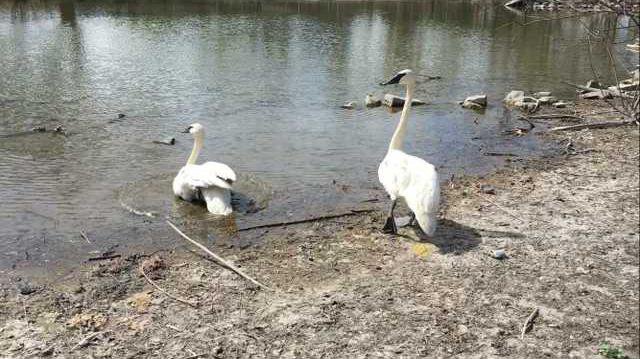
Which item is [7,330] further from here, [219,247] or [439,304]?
[439,304]

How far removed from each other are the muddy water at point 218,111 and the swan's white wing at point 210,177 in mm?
419

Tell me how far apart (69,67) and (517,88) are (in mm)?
12764

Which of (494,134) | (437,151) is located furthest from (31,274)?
(494,134)

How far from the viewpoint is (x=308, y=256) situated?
7445mm

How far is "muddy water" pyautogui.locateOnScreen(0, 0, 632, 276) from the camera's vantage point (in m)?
8.98

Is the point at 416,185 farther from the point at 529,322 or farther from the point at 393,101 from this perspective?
the point at 393,101

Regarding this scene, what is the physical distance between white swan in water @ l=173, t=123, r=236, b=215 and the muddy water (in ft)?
0.66

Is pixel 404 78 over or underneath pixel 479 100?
over

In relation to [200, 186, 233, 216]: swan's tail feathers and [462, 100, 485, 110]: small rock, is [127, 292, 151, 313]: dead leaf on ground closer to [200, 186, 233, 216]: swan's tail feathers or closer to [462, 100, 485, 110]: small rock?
[200, 186, 233, 216]: swan's tail feathers

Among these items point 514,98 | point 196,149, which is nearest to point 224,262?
point 196,149

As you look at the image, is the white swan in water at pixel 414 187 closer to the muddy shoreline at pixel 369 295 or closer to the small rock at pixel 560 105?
the muddy shoreline at pixel 369 295

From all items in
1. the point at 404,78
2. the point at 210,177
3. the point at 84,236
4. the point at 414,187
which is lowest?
the point at 84,236

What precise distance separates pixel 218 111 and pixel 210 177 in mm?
6165

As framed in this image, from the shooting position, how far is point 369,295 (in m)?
6.46
